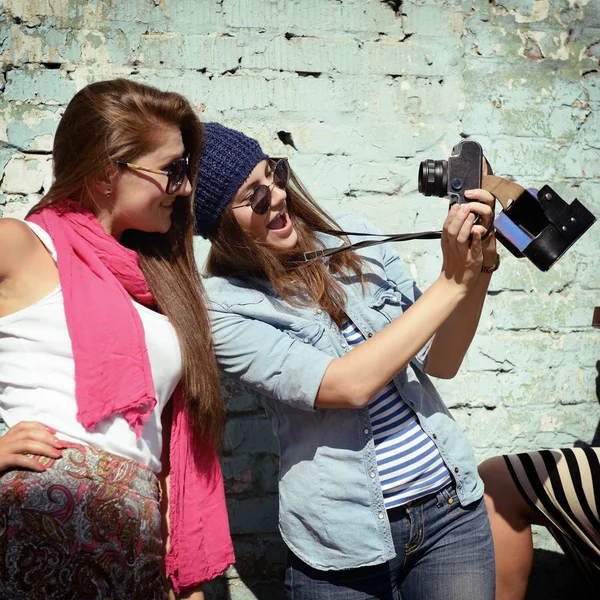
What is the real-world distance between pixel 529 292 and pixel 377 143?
0.72 m

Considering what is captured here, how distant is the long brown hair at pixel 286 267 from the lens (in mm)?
1666

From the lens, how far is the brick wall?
2.14 metres

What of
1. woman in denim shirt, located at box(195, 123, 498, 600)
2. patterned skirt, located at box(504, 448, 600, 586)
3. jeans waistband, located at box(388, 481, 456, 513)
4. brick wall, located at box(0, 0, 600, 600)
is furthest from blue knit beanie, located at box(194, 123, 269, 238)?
patterned skirt, located at box(504, 448, 600, 586)

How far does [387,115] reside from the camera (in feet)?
7.56

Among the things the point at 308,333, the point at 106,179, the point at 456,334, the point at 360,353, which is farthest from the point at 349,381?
the point at 106,179

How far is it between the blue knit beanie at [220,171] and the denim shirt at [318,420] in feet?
0.56

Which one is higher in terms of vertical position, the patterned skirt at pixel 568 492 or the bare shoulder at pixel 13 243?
the bare shoulder at pixel 13 243

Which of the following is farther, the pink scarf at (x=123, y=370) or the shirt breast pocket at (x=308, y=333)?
the shirt breast pocket at (x=308, y=333)

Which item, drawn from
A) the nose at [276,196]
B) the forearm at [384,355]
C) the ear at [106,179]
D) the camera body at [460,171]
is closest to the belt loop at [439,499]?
the forearm at [384,355]

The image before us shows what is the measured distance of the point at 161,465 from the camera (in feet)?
5.43

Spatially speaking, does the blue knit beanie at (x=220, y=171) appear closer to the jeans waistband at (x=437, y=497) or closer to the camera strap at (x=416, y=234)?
the camera strap at (x=416, y=234)

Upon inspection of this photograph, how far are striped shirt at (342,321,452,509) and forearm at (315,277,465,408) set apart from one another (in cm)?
10

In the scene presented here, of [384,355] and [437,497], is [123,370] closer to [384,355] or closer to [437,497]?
[384,355]

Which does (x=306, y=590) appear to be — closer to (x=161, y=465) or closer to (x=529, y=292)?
(x=161, y=465)
